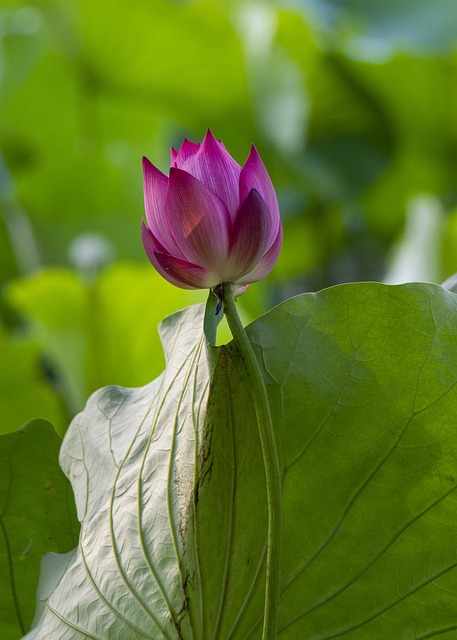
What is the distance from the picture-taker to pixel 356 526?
36cm

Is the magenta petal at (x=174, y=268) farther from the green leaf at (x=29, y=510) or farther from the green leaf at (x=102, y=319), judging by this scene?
the green leaf at (x=102, y=319)

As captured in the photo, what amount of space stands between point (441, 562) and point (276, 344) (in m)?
0.11

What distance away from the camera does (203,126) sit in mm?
1904

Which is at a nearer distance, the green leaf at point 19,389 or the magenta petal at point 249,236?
the magenta petal at point 249,236

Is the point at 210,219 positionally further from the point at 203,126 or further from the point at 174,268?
the point at 203,126

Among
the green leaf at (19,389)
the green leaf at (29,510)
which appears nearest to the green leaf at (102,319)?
the green leaf at (19,389)

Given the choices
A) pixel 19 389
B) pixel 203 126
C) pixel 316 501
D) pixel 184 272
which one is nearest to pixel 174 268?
pixel 184 272

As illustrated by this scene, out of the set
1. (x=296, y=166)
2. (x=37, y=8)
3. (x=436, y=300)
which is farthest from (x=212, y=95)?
(x=436, y=300)

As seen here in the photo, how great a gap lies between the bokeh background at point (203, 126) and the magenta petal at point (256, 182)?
0.98 m

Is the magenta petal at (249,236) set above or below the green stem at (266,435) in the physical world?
above

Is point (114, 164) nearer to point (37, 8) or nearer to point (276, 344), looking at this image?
point (37, 8)

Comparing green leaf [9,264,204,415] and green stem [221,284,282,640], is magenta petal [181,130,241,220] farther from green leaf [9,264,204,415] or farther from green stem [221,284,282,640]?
green leaf [9,264,204,415]

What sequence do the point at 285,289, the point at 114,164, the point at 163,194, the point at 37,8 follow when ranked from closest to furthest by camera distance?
1. the point at 163,194
2. the point at 114,164
3. the point at 37,8
4. the point at 285,289

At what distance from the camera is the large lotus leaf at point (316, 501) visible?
341 millimetres
